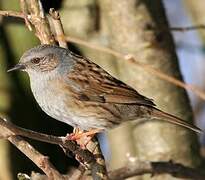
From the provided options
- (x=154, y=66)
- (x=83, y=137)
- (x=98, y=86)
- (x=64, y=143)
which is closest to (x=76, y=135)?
(x=83, y=137)

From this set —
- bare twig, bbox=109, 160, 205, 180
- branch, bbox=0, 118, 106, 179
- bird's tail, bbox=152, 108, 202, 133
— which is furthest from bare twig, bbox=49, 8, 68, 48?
bird's tail, bbox=152, 108, 202, 133

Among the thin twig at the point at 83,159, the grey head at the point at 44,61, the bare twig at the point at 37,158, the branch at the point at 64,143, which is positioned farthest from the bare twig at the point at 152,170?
the bare twig at the point at 37,158

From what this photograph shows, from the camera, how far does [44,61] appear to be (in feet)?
13.9

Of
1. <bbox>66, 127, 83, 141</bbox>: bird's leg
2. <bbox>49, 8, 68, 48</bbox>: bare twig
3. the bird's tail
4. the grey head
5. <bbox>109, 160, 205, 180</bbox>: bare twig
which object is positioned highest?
<bbox>49, 8, 68, 48</bbox>: bare twig

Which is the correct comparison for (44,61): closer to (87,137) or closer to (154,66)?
(87,137)

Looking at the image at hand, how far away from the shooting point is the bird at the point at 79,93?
13.5 ft

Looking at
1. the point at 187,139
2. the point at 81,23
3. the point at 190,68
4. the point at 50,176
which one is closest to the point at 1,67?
the point at 81,23

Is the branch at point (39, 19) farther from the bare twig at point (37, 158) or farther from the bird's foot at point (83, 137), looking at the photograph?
the bare twig at point (37, 158)

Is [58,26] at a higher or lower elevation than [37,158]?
higher

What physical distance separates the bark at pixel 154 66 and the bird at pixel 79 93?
1.51 ft

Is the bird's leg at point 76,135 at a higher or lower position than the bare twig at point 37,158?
lower

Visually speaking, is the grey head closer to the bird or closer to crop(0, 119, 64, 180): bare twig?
the bird

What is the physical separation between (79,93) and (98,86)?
6.9 inches

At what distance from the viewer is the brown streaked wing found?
4.38 metres
